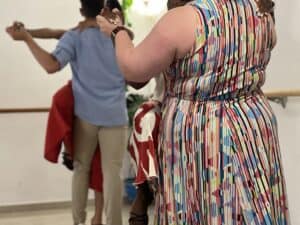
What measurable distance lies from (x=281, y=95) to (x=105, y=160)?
0.99m

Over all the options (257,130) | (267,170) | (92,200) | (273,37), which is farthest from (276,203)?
(92,200)

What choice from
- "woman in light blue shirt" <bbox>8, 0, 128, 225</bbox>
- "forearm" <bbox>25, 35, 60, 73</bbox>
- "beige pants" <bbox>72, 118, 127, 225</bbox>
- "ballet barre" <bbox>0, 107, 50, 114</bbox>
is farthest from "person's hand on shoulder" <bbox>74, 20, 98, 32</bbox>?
"ballet barre" <bbox>0, 107, 50, 114</bbox>

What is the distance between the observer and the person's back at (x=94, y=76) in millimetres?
2434

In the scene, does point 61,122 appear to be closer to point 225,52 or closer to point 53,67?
point 53,67

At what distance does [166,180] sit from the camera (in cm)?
140

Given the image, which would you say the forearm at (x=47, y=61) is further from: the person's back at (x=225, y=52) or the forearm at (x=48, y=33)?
the person's back at (x=225, y=52)

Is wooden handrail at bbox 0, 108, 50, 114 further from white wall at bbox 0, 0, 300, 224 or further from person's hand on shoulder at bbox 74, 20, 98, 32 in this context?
person's hand on shoulder at bbox 74, 20, 98, 32

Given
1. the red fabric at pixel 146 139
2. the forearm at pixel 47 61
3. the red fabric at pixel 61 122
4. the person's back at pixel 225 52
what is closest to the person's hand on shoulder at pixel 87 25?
the forearm at pixel 47 61

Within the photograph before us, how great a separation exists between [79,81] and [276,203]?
1412 mm

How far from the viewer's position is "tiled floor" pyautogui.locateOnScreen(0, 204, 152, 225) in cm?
311

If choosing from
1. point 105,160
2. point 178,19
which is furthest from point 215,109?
point 105,160

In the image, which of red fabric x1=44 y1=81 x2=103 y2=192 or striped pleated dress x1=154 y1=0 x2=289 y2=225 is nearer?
striped pleated dress x1=154 y1=0 x2=289 y2=225

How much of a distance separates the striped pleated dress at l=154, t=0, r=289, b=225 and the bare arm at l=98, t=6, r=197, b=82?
2 centimetres

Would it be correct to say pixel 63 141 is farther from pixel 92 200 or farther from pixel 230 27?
pixel 230 27
